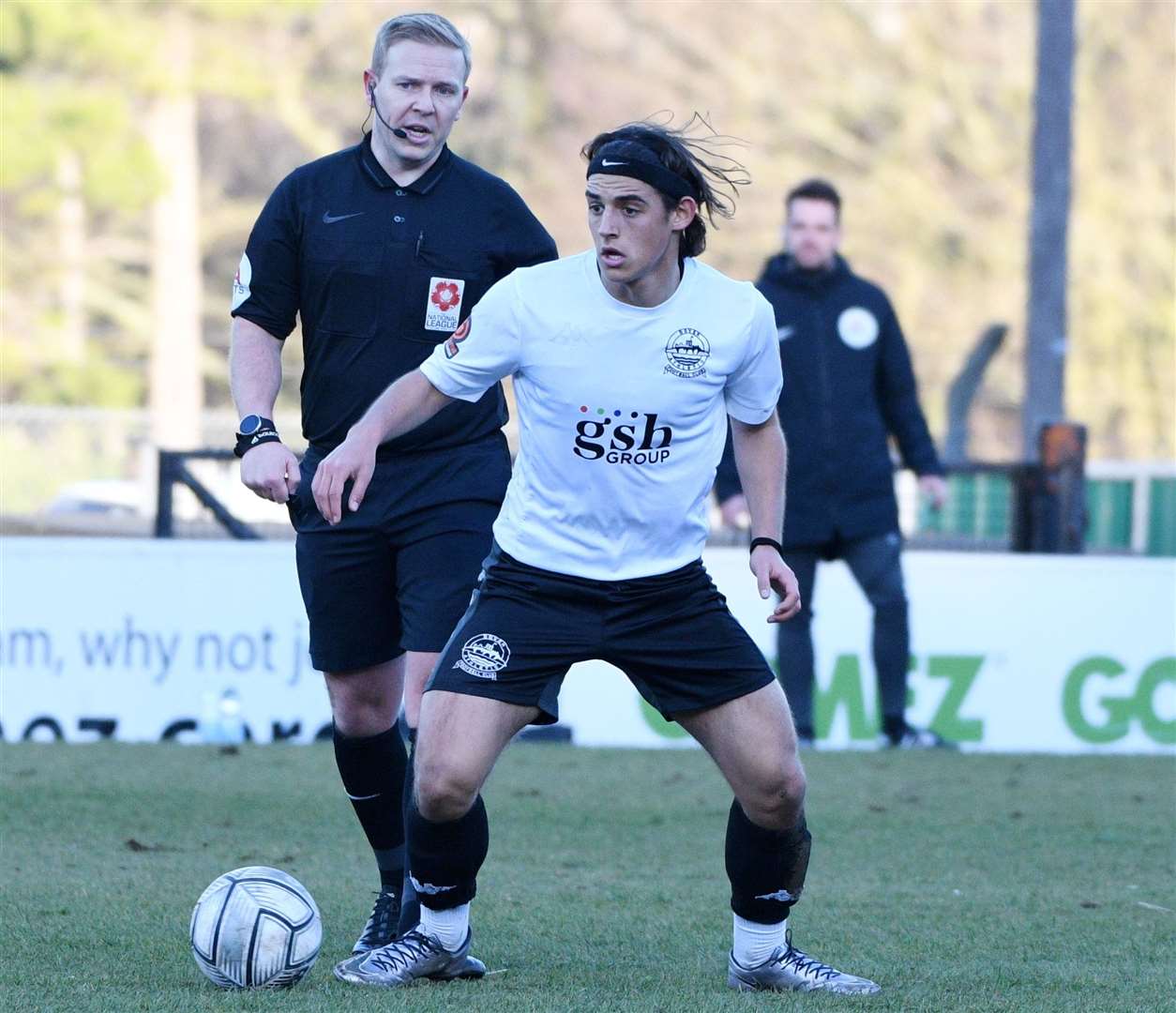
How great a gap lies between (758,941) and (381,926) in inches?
39.2

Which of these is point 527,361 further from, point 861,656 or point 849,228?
point 849,228

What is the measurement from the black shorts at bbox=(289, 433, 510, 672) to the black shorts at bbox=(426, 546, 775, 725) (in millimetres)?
485

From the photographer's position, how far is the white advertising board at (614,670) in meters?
10.1

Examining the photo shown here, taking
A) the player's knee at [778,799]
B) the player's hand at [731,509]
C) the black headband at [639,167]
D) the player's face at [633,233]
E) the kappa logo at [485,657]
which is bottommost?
the player's knee at [778,799]

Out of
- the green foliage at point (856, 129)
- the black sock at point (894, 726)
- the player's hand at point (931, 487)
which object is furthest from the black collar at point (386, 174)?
the green foliage at point (856, 129)

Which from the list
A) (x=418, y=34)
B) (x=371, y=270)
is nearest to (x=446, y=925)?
(x=371, y=270)

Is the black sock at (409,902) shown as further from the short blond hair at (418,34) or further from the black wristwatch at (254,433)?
the short blond hair at (418,34)

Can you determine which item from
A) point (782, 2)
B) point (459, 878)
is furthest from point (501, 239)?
point (782, 2)

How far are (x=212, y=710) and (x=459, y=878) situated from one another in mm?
5522

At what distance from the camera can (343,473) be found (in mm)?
4512

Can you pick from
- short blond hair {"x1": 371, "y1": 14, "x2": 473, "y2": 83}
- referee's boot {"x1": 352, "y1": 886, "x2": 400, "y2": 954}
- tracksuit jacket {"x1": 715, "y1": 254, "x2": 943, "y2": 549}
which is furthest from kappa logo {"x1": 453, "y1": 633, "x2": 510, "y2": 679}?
tracksuit jacket {"x1": 715, "y1": 254, "x2": 943, "y2": 549}

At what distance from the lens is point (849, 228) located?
33.1 meters

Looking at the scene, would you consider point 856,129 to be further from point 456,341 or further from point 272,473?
point 456,341

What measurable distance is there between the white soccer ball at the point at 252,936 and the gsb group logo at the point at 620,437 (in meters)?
1.23
